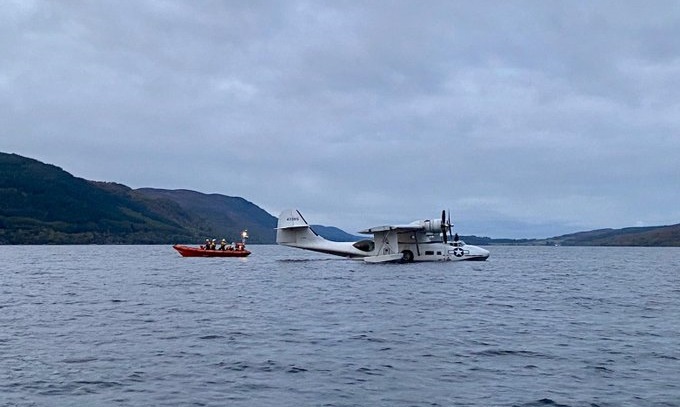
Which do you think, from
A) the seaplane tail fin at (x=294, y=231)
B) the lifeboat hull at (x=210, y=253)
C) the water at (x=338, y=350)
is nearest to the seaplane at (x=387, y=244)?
the seaplane tail fin at (x=294, y=231)

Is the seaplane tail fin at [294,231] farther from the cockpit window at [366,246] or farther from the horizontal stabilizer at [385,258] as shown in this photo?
the horizontal stabilizer at [385,258]

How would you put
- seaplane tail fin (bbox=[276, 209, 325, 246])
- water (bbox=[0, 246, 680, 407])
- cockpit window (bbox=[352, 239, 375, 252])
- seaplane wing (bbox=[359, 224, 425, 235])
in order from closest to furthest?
water (bbox=[0, 246, 680, 407]) < seaplane wing (bbox=[359, 224, 425, 235]) < seaplane tail fin (bbox=[276, 209, 325, 246]) < cockpit window (bbox=[352, 239, 375, 252])

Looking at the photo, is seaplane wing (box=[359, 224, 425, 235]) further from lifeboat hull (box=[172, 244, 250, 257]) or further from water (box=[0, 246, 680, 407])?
water (box=[0, 246, 680, 407])

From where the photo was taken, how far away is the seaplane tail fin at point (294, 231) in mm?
84069

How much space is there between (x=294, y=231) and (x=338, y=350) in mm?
63110

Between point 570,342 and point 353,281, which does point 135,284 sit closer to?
point 353,281

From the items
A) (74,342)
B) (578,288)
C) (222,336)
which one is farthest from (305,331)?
(578,288)

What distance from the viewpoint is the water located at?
15.8 m

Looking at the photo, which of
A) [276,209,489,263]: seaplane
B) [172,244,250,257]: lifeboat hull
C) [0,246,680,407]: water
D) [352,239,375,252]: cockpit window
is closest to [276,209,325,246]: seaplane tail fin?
[276,209,489,263]: seaplane

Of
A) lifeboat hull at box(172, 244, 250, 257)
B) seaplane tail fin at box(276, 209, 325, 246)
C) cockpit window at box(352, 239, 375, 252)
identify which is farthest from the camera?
lifeboat hull at box(172, 244, 250, 257)

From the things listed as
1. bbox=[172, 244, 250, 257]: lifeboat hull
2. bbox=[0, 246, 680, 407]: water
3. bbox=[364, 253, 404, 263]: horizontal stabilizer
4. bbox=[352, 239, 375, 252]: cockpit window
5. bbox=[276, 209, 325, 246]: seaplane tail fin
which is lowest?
bbox=[0, 246, 680, 407]: water

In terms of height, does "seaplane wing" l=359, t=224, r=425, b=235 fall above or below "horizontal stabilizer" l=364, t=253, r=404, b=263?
above

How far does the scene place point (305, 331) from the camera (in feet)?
84.7

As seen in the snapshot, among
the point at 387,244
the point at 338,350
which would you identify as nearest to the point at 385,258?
the point at 387,244
